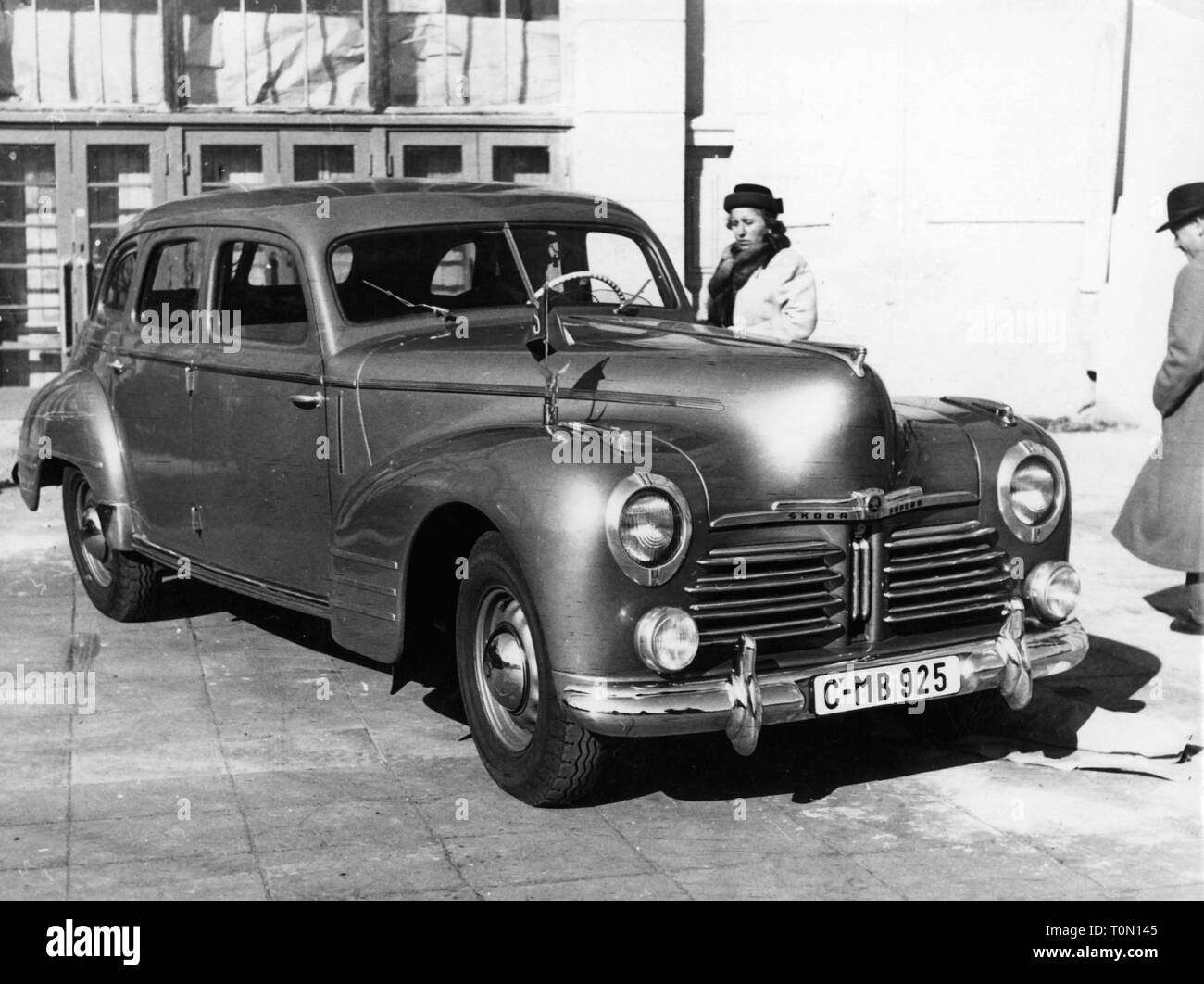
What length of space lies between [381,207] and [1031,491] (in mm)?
2468

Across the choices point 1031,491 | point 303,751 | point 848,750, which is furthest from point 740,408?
point 303,751

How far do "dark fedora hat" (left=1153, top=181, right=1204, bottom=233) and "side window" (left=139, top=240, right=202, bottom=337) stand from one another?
12.4 ft

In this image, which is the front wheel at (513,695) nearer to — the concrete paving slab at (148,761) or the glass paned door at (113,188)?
the concrete paving slab at (148,761)

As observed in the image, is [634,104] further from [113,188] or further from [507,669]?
[507,669]

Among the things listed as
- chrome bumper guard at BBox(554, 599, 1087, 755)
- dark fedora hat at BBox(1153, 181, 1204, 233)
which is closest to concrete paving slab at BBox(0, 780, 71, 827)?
chrome bumper guard at BBox(554, 599, 1087, 755)

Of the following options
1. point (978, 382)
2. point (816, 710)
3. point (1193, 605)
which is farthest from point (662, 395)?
point (978, 382)

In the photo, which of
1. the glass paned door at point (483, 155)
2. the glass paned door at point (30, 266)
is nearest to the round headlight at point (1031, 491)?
the glass paned door at point (483, 155)

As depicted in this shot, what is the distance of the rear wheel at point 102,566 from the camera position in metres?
7.12

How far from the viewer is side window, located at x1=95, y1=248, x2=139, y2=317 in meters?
7.13

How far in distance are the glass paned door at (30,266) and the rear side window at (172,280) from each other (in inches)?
281

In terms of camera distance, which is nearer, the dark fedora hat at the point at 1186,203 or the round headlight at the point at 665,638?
the round headlight at the point at 665,638

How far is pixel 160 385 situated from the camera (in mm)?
6582

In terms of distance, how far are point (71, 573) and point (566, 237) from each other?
11.2 ft

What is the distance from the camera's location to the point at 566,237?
619 cm
